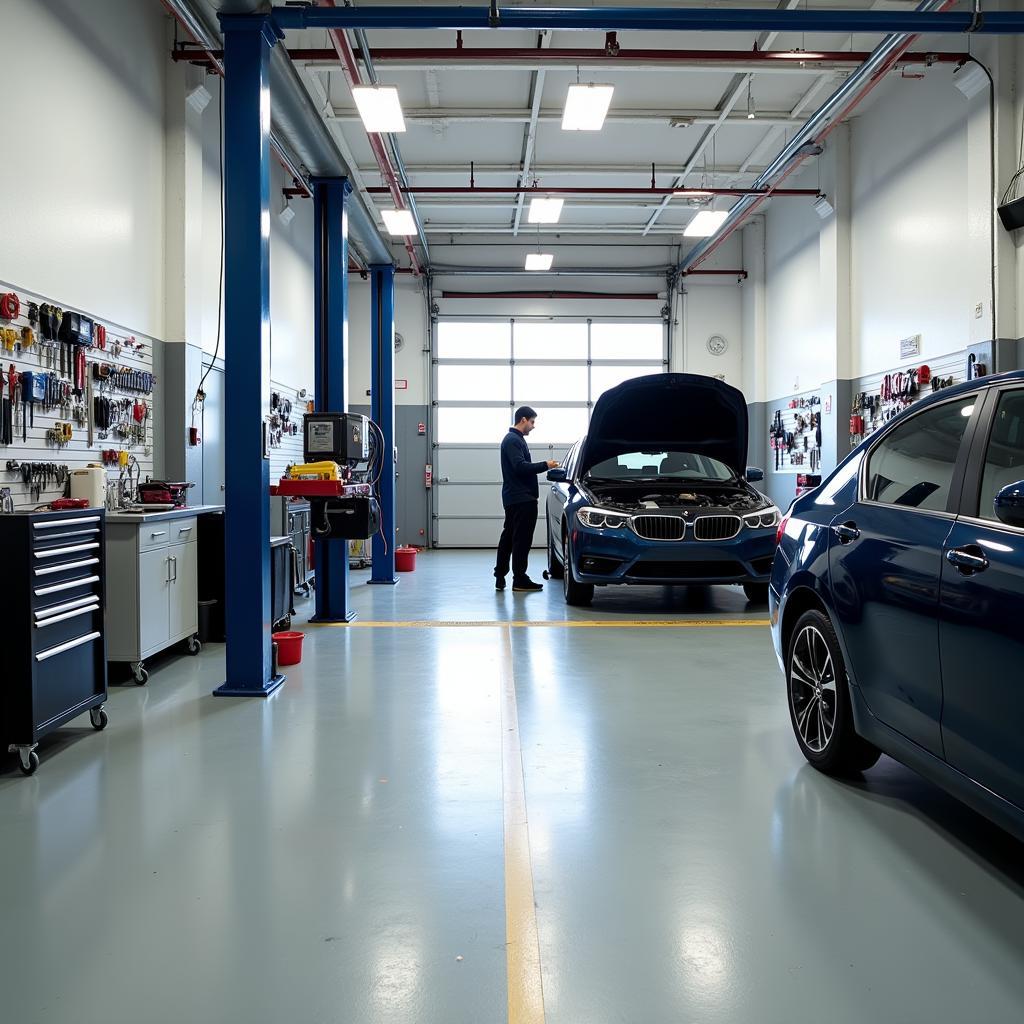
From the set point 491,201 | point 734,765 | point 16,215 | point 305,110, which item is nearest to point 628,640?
point 734,765

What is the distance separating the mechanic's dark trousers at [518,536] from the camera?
8055 mm

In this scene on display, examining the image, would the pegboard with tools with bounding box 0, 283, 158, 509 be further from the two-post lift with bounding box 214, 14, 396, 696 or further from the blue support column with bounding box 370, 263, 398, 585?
the blue support column with bounding box 370, 263, 398, 585

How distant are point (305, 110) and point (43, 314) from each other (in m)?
2.08

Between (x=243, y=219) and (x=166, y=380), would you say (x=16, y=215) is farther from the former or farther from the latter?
(x=166, y=380)

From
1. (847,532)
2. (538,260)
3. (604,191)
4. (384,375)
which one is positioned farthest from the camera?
(538,260)

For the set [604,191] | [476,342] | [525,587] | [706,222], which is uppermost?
[604,191]

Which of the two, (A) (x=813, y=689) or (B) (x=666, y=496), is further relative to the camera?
(B) (x=666, y=496)

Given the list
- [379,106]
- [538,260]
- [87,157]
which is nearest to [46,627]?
[87,157]

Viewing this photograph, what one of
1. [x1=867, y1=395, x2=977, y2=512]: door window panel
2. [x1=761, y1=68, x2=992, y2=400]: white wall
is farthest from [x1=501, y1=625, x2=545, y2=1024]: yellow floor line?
[x1=761, y1=68, x2=992, y2=400]: white wall

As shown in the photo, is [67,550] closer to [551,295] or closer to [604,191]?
[604,191]

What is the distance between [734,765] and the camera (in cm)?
322

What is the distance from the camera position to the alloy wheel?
9.67 feet

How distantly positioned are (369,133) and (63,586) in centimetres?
540

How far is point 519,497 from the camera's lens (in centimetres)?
802
